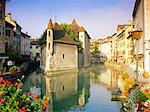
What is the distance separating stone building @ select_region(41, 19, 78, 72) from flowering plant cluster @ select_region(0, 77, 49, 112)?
128 feet

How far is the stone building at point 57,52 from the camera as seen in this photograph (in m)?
46.3

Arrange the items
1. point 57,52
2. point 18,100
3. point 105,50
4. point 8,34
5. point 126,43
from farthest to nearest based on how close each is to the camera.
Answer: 1. point 105,50
2. point 126,43
3. point 57,52
4. point 8,34
5. point 18,100

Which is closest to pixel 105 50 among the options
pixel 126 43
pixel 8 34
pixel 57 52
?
pixel 126 43

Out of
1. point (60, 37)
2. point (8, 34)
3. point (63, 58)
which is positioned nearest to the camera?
point (8, 34)

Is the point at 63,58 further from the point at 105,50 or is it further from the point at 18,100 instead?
the point at 105,50

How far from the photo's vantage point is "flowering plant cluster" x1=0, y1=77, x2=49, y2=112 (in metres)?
6.18

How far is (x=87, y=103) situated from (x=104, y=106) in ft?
6.12

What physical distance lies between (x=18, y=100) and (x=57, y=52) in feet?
139

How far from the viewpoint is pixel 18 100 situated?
6.61 metres

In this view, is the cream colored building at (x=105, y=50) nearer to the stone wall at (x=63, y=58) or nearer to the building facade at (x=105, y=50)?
the building facade at (x=105, y=50)

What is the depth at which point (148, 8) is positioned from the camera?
29.8m

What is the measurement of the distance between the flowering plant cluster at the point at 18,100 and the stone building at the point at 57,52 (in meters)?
38.9

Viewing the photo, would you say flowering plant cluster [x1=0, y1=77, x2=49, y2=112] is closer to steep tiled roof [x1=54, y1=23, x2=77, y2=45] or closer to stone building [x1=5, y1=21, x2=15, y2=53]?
stone building [x1=5, y1=21, x2=15, y2=53]

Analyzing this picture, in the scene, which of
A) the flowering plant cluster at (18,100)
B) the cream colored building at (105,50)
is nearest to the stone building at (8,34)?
the flowering plant cluster at (18,100)
